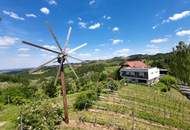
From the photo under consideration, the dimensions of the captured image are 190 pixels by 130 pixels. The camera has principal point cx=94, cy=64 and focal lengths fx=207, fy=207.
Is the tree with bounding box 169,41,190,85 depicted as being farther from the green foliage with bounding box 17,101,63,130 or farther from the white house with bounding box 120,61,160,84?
the green foliage with bounding box 17,101,63,130

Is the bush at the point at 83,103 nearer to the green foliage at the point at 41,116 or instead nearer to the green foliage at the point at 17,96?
the green foliage at the point at 41,116

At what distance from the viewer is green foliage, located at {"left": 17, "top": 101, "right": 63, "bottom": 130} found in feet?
71.1

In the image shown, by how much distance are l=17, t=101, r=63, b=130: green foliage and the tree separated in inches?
1735

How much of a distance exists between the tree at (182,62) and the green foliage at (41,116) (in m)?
44.1

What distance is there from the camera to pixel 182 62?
2354 inches

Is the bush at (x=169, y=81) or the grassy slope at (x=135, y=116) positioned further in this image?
the bush at (x=169, y=81)

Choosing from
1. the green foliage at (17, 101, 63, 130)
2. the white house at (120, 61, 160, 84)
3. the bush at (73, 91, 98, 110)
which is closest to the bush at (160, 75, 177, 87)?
the white house at (120, 61, 160, 84)

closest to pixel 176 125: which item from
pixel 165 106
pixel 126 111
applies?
pixel 126 111

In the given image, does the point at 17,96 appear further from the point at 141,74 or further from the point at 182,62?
the point at 182,62

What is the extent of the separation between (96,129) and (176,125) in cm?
1319

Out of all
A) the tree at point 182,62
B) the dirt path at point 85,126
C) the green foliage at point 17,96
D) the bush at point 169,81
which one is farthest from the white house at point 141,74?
the dirt path at point 85,126

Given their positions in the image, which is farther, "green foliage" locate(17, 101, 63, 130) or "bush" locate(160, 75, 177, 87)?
"bush" locate(160, 75, 177, 87)

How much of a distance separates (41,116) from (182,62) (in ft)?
160

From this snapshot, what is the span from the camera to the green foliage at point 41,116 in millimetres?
21656
